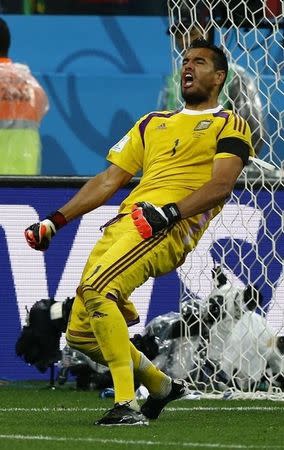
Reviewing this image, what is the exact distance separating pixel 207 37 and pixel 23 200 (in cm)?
164

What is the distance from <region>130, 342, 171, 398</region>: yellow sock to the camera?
7164 millimetres

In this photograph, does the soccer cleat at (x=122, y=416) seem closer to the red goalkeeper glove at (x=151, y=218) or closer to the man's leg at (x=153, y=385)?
the man's leg at (x=153, y=385)

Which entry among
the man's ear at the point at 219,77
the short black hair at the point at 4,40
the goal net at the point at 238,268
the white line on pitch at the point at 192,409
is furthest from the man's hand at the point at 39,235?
the short black hair at the point at 4,40

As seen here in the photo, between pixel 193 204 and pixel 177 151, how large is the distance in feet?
1.65

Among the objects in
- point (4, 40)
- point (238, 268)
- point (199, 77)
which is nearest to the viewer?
point (199, 77)

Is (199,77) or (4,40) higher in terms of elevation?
(4,40)

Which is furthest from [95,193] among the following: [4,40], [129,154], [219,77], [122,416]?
[4,40]

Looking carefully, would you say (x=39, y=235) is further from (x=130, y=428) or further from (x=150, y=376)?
(x=130, y=428)

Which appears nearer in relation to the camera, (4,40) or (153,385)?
(153,385)

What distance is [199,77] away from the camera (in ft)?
24.0

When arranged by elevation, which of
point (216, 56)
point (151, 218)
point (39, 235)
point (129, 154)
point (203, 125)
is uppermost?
point (216, 56)

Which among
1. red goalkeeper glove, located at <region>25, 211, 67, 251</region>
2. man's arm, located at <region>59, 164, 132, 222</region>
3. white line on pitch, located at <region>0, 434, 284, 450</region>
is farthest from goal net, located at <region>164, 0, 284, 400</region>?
white line on pitch, located at <region>0, 434, 284, 450</region>

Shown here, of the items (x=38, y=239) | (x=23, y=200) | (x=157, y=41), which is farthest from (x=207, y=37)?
(x=157, y=41)

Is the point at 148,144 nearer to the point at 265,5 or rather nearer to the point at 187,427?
the point at 187,427
